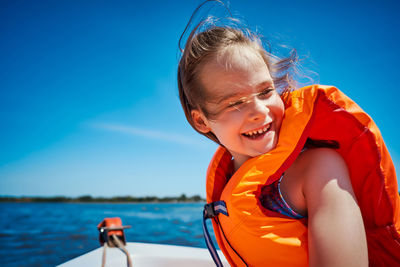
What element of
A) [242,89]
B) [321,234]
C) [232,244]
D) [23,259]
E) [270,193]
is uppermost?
[242,89]

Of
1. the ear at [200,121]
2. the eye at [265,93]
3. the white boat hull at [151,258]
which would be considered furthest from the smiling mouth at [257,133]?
the white boat hull at [151,258]

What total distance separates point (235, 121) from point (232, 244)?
53cm

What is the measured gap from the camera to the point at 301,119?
1068mm

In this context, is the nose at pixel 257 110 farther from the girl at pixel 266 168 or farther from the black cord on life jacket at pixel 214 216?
the black cord on life jacket at pixel 214 216

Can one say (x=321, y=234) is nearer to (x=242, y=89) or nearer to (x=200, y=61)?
(x=242, y=89)

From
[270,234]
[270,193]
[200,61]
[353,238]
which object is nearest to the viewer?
[353,238]

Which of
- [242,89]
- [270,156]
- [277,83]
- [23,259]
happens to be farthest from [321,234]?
[23,259]

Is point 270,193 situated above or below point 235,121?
below

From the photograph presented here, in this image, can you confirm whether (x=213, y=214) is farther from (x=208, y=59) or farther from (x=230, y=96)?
(x=208, y=59)

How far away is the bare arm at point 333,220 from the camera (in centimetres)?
80

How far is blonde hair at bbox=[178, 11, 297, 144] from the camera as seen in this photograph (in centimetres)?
120

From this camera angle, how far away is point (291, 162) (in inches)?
40.5

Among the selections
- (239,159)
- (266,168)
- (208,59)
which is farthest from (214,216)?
(208,59)

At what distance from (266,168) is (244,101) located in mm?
285
